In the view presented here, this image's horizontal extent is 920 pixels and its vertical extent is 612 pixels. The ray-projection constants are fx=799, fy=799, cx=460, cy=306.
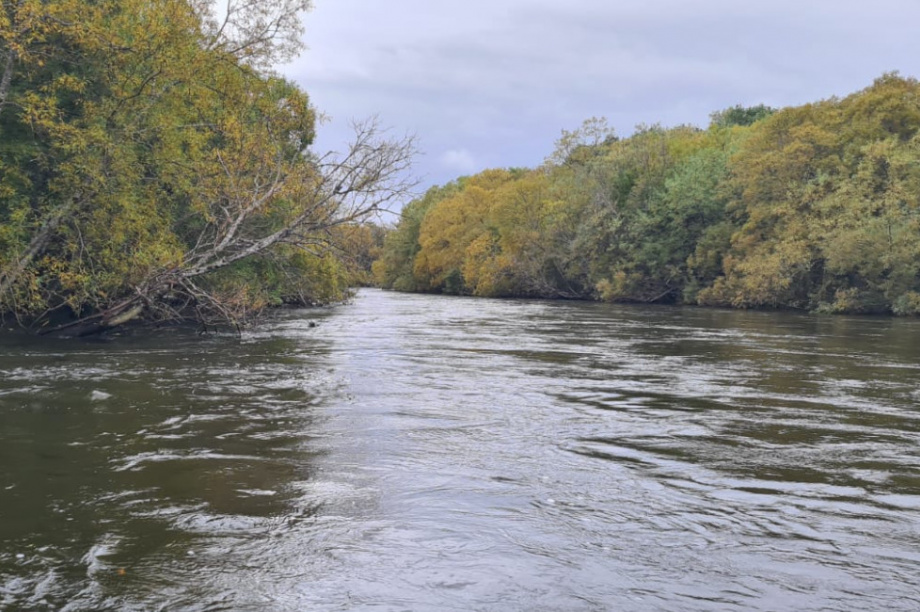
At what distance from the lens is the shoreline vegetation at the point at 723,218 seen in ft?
139

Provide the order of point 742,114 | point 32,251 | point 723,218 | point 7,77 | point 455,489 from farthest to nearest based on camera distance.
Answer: point 742,114
point 723,218
point 32,251
point 7,77
point 455,489

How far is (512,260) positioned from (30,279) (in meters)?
55.8

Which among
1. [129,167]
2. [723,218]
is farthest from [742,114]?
[129,167]

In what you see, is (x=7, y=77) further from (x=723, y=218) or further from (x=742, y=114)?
(x=742, y=114)

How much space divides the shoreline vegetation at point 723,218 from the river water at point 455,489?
2059 cm

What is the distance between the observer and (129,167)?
20.9m

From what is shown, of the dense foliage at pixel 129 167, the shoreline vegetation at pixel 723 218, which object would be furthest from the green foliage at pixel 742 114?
the dense foliage at pixel 129 167

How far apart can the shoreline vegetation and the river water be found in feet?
67.6

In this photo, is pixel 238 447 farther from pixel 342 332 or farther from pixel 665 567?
pixel 342 332

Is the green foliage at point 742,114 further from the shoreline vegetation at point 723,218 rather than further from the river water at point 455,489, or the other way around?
the river water at point 455,489

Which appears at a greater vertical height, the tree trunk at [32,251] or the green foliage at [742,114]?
the green foliage at [742,114]

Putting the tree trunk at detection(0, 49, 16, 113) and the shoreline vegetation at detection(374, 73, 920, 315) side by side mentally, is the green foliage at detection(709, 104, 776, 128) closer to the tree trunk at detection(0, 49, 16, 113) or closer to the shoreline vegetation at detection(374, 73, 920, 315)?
the shoreline vegetation at detection(374, 73, 920, 315)

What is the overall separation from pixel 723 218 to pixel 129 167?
44.5 metres

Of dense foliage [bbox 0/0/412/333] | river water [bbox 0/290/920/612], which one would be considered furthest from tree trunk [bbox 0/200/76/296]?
river water [bbox 0/290/920/612]
